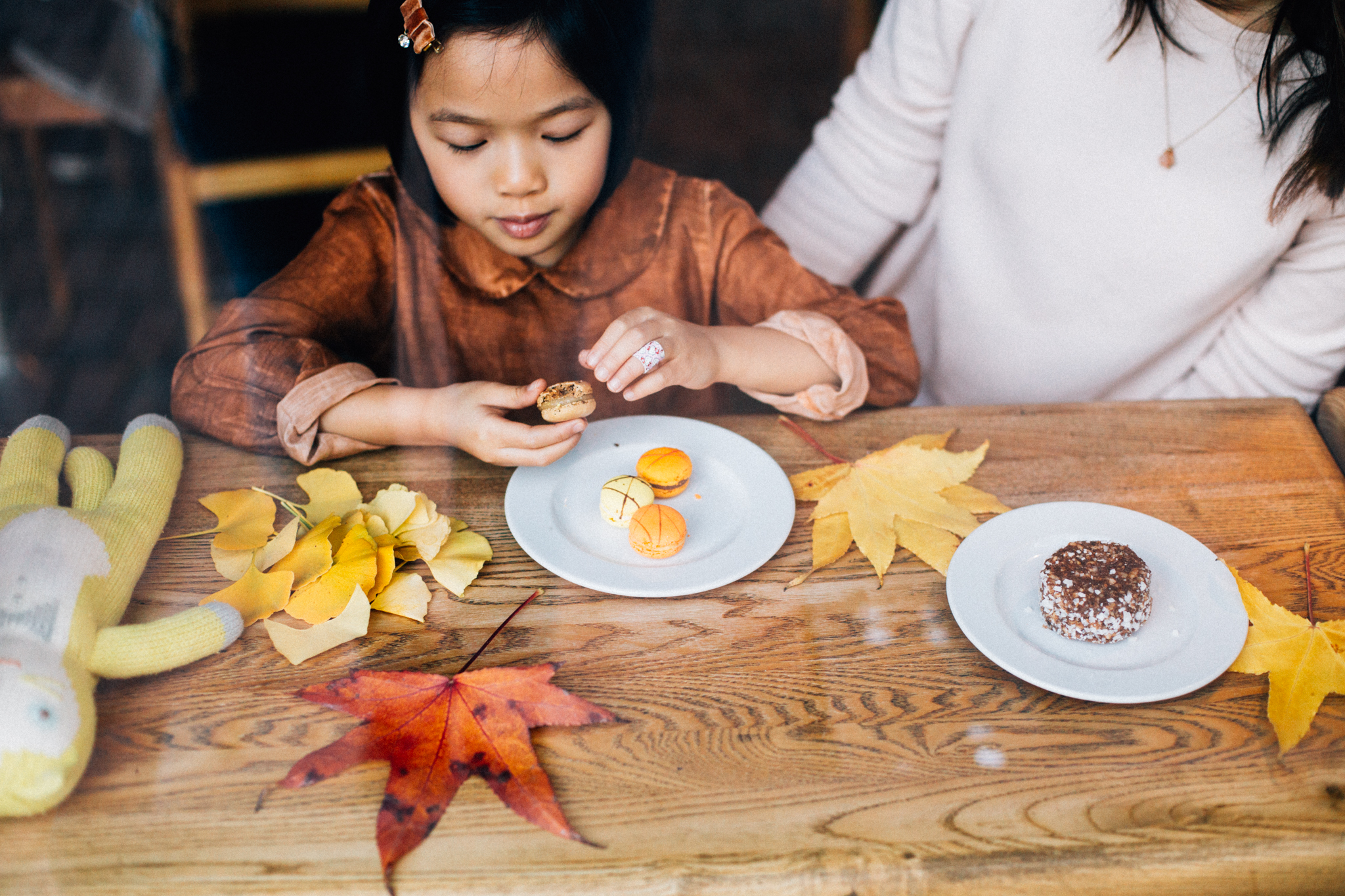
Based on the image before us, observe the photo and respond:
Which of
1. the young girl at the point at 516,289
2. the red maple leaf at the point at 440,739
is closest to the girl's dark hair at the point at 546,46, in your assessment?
the young girl at the point at 516,289

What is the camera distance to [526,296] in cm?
90

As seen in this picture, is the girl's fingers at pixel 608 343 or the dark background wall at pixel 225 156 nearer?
the girl's fingers at pixel 608 343

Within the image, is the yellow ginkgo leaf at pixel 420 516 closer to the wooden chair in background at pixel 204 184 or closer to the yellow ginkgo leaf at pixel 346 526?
the yellow ginkgo leaf at pixel 346 526

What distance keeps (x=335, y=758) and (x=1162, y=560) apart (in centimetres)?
60

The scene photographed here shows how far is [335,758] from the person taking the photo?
0.51 metres

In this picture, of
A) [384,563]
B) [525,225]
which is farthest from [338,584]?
[525,225]

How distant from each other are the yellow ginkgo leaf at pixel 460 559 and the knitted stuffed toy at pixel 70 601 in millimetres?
137

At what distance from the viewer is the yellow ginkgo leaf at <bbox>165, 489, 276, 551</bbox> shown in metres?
0.65

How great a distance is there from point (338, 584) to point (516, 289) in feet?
1.25

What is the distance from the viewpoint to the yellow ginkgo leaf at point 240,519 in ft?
2.14

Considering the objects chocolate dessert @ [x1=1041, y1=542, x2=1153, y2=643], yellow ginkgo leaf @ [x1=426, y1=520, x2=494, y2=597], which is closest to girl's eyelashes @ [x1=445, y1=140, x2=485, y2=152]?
yellow ginkgo leaf @ [x1=426, y1=520, x2=494, y2=597]

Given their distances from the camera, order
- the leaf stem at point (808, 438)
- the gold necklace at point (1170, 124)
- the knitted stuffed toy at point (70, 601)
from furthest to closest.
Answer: the gold necklace at point (1170, 124) → the leaf stem at point (808, 438) → the knitted stuffed toy at point (70, 601)

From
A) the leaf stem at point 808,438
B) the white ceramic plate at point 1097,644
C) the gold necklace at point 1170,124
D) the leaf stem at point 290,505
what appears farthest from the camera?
the gold necklace at point 1170,124

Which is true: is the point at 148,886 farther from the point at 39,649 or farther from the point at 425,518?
the point at 425,518
